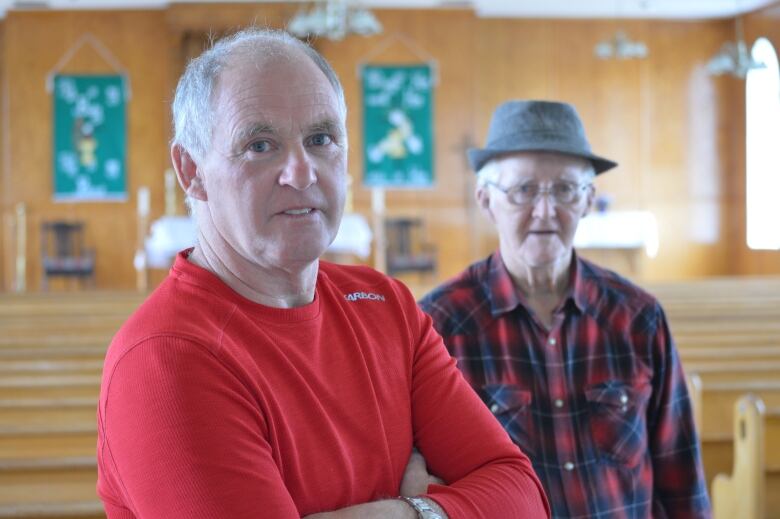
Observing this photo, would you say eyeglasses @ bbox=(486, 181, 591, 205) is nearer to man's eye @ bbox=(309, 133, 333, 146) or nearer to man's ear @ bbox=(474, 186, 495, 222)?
man's ear @ bbox=(474, 186, 495, 222)

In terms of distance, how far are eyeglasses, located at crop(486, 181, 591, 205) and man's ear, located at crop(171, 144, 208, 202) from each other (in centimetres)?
92

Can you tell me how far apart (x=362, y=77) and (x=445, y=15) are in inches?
50.5

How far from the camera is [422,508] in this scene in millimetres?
1189

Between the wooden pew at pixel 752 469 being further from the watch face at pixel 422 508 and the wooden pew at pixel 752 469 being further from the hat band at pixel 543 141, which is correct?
the watch face at pixel 422 508

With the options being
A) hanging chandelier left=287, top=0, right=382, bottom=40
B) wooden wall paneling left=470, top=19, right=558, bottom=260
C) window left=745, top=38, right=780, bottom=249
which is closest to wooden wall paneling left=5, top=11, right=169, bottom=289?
hanging chandelier left=287, top=0, right=382, bottom=40

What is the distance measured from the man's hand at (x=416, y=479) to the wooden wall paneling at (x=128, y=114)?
10482 mm

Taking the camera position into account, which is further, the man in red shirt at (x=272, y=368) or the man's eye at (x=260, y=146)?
the man's eye at (x=260, y=146)

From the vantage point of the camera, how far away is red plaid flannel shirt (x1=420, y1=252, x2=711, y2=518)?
1.81 meters

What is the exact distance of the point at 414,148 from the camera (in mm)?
11461

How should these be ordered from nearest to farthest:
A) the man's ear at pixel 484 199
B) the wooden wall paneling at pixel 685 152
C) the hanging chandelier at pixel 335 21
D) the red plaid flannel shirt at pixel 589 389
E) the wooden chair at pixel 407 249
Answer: the red plaid flannel shirt at pixel 589 389, the man's ear at pixel 484 199, the hanging chandelier at pixel 335 21, the wooden chair at pixel 407 249, the wooden wall paneling at pixel 685 152

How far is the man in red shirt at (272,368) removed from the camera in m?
1.03

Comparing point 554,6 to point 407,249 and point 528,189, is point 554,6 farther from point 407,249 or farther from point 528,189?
point 528,189

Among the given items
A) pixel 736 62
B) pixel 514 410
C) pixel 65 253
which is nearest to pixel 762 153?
pixel 736 62

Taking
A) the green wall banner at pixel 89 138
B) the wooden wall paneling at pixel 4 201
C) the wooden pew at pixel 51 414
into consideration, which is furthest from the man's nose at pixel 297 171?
the wooden wall paneling at pixel 4 201
